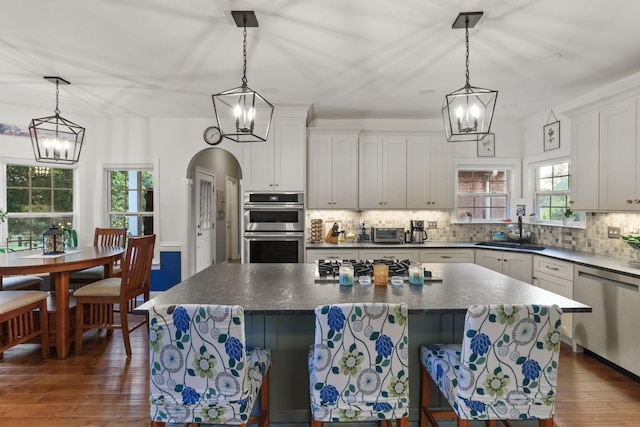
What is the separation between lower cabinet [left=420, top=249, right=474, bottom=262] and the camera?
14.3 ft

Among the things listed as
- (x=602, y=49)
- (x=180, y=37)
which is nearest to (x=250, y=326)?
(x=180, y=37)

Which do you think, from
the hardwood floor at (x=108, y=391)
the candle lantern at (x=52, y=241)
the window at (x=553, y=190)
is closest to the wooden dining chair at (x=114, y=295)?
the hardwood floor at (x=108, y=391)

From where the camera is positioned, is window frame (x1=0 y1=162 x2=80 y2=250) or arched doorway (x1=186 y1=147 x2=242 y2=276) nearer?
window frame (x1=0 y1=162 x2=80 y2=250)

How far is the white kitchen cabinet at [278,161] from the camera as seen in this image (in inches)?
172

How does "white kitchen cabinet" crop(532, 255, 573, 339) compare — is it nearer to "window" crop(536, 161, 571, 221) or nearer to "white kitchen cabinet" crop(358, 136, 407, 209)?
"window" crop(536, 161, 571, 221)

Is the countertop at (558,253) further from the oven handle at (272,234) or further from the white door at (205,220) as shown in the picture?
the white door at (205,220)

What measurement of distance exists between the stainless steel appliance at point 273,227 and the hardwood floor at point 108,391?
1643mm

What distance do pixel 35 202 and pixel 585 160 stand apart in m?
6.53

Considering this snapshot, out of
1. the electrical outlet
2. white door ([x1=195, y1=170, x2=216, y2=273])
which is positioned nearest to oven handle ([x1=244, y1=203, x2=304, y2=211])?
white door ([x1=195, y1=170, x2=216, y2=273])

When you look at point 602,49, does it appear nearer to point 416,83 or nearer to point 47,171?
point 416,83

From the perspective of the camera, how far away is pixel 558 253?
3646 mm

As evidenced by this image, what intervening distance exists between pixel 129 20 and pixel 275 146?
221cm

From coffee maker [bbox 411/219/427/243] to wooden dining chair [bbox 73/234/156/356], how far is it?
10.7 feet

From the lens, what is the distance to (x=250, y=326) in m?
1.96
